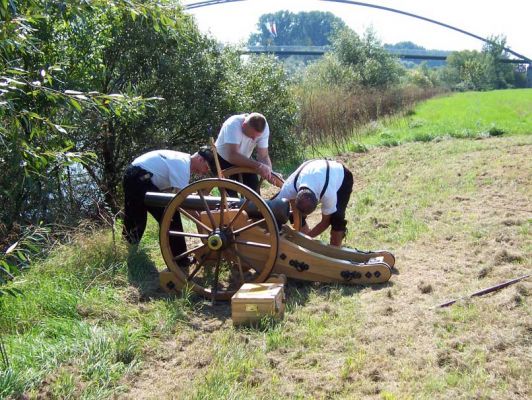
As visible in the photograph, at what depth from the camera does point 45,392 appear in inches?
138

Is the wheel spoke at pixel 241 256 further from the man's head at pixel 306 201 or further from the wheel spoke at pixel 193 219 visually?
the man's head at pixel 306 201

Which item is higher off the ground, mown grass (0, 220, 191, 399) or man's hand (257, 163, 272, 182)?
man's hand (257, 163, 272, 182)

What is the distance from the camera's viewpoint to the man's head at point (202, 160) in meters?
5.89

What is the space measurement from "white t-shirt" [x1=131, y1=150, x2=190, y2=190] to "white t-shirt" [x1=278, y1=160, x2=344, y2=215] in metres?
0.94

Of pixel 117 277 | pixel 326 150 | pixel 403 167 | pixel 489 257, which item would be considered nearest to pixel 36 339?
pixel 117 277

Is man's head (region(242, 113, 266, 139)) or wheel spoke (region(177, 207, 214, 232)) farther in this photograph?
man's head (region(242, 113, 266, 139))

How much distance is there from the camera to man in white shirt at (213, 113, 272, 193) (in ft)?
21.3

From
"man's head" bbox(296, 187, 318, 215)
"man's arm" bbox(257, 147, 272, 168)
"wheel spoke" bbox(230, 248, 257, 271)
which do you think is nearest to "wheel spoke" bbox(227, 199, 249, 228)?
"wheel spoke" bbox(230, 248, 257, 271)

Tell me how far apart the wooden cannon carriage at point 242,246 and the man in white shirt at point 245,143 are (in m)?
1.22

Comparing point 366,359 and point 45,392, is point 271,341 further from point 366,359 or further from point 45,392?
point 45,392

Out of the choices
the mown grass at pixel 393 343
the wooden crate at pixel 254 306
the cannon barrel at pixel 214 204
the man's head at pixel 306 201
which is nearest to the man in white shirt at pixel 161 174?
the cannon barrel at pixel 214 204

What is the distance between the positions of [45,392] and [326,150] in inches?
494

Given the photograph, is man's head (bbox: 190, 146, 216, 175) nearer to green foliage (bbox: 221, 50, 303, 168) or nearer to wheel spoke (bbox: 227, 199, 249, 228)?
wheel spoke (bbox: 227, 199, 249, 228)

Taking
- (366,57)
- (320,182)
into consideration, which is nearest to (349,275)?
(320,182)
